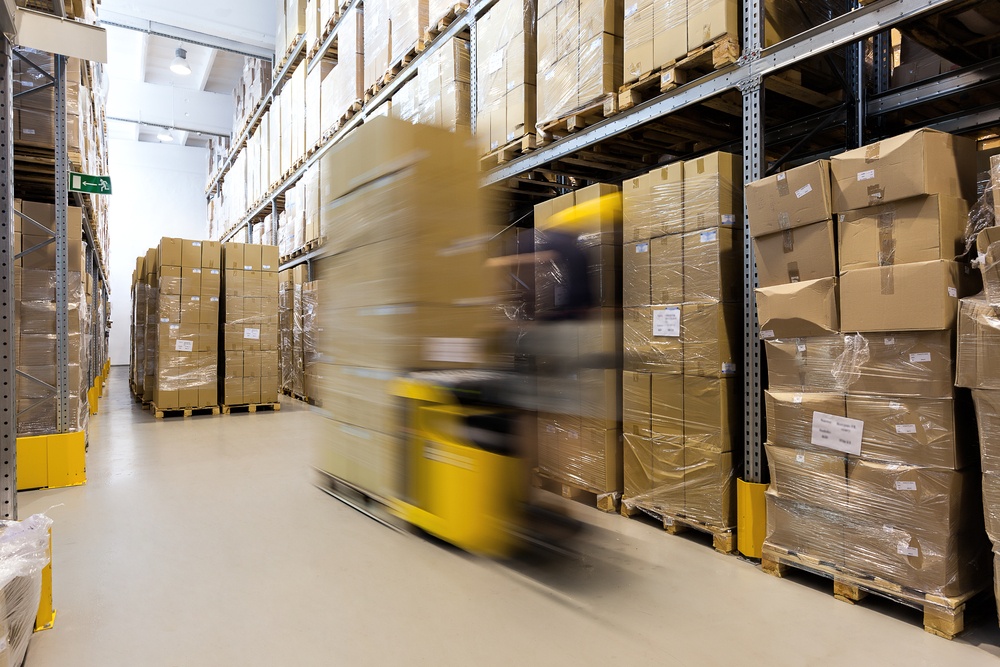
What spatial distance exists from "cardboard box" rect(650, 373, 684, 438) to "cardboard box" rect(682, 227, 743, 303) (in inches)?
19.6

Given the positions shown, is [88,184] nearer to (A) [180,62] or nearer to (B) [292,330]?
(B) [292,330]

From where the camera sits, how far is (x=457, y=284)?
316 cm

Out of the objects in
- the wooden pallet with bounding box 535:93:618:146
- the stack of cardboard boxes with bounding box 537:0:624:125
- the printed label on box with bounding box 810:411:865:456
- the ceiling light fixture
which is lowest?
the printed label on box with bounding box 810:411:865:456

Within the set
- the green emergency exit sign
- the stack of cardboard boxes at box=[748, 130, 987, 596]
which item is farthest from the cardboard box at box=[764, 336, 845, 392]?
the green emergency exit sign

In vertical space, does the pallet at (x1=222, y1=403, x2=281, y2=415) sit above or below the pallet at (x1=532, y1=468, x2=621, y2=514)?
above

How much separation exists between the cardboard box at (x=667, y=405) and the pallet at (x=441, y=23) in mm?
3860

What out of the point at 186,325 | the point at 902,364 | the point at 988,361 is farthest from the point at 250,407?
the point at 988,361

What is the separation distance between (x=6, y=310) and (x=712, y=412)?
11.2 feet

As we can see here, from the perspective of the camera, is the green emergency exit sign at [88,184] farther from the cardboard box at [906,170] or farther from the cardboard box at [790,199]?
the cardboard box at [906,170]

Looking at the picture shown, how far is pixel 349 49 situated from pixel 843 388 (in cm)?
758

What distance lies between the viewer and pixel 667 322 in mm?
3607

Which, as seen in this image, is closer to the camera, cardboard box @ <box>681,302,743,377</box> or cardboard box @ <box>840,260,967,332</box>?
cardboard box @ <box>840,260,967,332</box>

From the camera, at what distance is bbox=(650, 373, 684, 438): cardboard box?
3.52m

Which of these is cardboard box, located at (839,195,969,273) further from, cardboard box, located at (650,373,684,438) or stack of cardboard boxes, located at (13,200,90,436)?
stack of cardboard boxes, located at (13,200,90,436)
